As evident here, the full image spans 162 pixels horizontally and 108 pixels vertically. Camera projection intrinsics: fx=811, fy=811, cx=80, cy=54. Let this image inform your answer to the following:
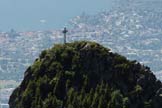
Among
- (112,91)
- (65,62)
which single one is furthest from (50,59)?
(112,91)

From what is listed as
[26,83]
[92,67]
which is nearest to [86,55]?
[92,67]

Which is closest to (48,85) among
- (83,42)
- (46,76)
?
(46,76)

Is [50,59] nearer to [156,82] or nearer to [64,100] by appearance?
[64,100]

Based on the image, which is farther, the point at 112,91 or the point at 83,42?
the point at 83,42

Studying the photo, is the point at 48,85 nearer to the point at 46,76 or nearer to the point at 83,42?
the point at 46,76

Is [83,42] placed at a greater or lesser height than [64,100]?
greater
